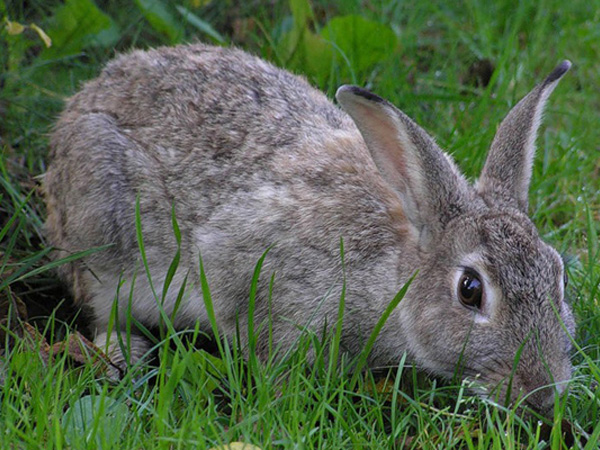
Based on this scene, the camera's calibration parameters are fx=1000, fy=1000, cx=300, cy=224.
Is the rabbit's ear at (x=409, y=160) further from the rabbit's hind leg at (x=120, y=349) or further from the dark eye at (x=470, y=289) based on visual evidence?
the rabbit's hind leg at (x=120, y=349)

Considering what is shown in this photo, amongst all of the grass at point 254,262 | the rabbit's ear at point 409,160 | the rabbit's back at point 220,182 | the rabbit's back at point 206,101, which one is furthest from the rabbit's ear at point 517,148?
the rabbit's back at point 206,101

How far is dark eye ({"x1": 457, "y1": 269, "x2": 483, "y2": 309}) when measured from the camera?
12.7ft

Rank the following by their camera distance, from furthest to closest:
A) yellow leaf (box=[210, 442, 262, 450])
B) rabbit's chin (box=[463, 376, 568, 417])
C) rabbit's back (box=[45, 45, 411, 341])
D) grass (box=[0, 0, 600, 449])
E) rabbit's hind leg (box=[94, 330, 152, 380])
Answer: rabbit's back (box=[45, 45, 411, 341]) < rabbit's hind leg (box=[94, 330, 152, 380]) < rabbit's chin (box=[463, 376, 568, 417]) < grass (box=[0, 0, 600, 449]) < yellow leaf (box=[210, 442, 262, 450])

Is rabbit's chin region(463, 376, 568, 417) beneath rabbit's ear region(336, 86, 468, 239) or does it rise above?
beneath

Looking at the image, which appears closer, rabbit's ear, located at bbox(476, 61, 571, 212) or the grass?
the grass

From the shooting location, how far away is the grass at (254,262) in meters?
3.52

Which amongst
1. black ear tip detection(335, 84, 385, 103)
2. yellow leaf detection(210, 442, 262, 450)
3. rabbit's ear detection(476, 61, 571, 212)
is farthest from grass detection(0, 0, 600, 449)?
black ear tip detection(335, 84, 385, 103)

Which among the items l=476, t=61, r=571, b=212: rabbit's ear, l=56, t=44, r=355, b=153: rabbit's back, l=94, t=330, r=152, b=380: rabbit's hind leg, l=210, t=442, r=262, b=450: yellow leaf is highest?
l=476, t=61, r=571, b=212: rabbit's ear

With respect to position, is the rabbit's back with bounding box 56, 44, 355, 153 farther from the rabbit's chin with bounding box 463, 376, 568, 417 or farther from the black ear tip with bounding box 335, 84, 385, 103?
the rabbit's chin with bounding box 463, 376, 568, 417

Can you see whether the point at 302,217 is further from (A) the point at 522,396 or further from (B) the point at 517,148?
(A) the point at 522,396

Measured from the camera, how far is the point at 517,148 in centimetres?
438

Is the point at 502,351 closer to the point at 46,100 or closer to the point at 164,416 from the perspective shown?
the point at 164,416

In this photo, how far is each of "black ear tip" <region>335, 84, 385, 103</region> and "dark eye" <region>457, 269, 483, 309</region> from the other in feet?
2.60

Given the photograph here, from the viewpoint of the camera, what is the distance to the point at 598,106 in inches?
262
